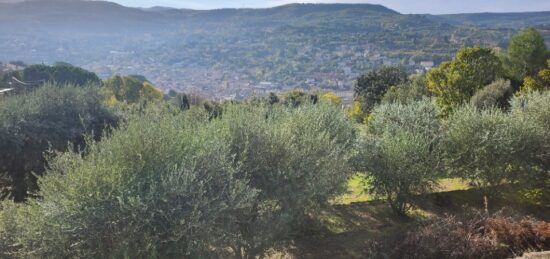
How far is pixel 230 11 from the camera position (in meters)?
195

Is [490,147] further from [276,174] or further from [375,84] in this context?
Result: [375,84]

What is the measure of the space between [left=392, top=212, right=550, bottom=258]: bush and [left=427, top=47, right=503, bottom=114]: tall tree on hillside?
14567 mm

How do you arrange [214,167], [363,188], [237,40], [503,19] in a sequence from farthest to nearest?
[237,40] → [503,19] → [363,188] → [214,167]

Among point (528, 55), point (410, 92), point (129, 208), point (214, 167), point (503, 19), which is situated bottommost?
point (410, 92)

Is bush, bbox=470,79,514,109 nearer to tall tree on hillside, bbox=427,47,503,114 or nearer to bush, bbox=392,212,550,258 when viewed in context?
tall tree on hillside, bbox=427,47,503,114

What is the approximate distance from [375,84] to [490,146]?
30.7m

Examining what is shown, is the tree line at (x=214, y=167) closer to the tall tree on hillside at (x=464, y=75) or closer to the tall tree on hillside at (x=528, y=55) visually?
the tall tree on hillside at (x=464, y=75)

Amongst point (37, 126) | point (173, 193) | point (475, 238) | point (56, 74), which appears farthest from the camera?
point (56, 74)

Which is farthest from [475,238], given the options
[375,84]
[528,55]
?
[375,84]

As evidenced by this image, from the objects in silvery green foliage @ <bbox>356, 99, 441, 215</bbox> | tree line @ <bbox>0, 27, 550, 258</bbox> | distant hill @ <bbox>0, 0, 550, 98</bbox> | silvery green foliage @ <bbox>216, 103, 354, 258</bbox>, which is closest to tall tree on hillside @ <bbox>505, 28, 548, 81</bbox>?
tree line @ <bbox>0, 27, 550, 258</bbox>

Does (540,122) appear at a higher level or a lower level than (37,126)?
higher

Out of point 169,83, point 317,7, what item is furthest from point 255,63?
point 317,7

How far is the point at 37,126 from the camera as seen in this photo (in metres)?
14.6

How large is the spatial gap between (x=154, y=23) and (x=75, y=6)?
32354 millimetres
